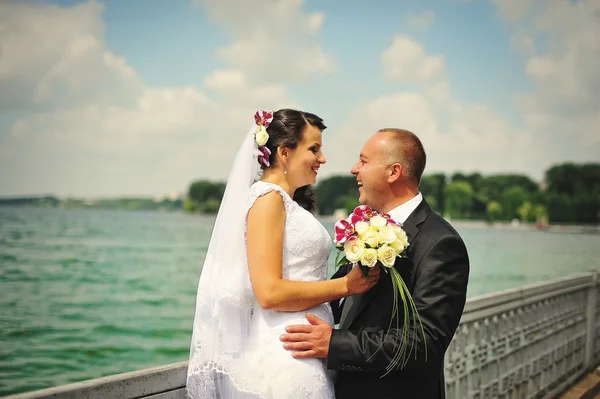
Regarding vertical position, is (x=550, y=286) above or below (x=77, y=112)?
below

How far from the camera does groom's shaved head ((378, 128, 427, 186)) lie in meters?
2.84

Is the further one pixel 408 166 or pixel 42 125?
pixel 42 125

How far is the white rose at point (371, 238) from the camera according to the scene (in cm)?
250

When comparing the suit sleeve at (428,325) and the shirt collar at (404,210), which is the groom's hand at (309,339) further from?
the shirt collar at (404,210)

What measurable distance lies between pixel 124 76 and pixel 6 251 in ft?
148

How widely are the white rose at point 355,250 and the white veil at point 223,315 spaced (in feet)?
1.97

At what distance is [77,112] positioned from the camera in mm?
105000


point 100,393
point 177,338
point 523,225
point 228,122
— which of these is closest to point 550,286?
point 100,393

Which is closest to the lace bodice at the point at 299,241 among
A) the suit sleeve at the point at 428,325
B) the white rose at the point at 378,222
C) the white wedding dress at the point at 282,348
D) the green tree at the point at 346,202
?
the white wedding dress at the point at 282,348

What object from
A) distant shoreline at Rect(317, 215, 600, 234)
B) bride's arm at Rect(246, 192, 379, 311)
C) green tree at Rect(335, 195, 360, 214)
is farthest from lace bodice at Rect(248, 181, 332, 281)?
distant shoreline at Rect(317, 215, 600, 234)

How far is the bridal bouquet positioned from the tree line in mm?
108218

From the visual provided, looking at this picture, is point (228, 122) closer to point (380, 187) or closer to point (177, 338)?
point (177, 338)

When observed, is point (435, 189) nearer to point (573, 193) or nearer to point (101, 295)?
point (573, 193)

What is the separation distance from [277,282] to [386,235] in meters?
0.55
